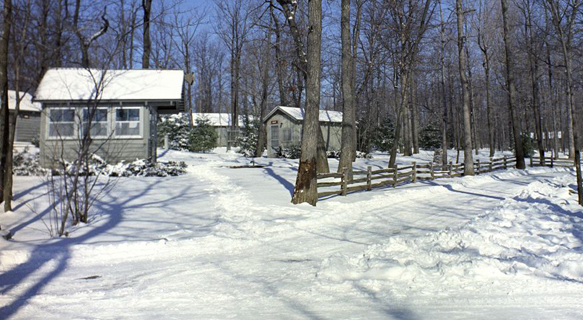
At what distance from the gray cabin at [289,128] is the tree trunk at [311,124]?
1843cm

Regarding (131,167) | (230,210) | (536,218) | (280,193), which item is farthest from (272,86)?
(536,218)

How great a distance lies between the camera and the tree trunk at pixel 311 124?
1066 cm

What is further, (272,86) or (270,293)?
(272,86)

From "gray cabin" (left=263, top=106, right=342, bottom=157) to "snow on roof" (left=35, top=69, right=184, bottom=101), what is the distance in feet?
38.4

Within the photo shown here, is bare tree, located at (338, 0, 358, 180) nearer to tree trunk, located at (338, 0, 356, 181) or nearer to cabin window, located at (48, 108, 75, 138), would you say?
tree trunk, located at (338, 0, 356, 181)

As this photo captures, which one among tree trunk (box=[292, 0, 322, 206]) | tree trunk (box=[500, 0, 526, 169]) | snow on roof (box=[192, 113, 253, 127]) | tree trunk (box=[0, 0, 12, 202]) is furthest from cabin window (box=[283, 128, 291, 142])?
tree trunk (box=[0, 0, 12, 202])

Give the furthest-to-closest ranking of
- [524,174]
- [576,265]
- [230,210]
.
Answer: [524,174], [230,210], [576,265]

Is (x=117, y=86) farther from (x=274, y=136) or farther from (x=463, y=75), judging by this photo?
(x=463, y=75)

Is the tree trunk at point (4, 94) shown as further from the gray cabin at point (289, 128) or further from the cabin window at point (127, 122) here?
the gray cabin at point (289, 128)

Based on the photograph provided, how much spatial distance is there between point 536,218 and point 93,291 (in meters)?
9.50

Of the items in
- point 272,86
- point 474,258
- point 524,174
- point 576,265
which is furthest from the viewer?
point 272,86

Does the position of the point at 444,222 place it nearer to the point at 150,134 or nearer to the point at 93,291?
the point at 93,291

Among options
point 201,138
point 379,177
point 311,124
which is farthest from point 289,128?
point 311,124

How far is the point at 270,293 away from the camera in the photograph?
453 centimetres
